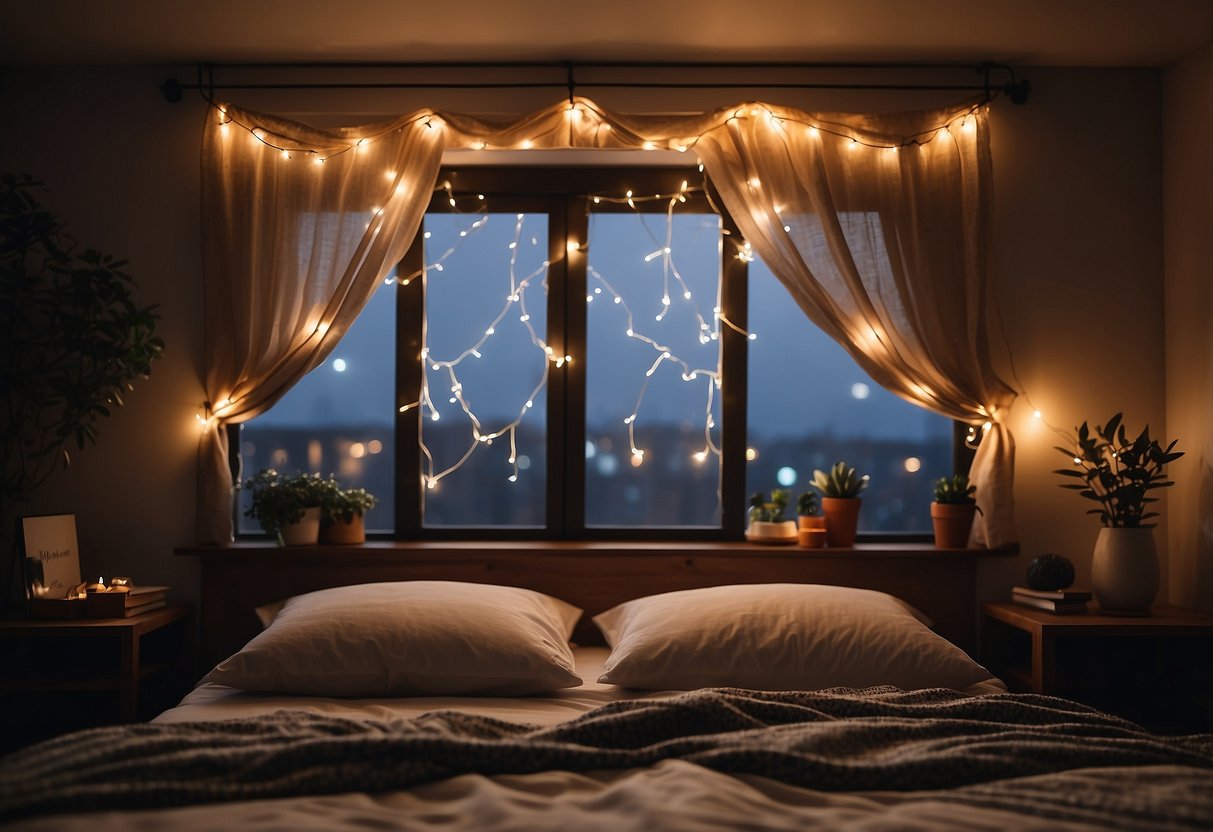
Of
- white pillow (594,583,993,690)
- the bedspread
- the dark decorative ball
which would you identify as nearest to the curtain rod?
the dark decorative ball

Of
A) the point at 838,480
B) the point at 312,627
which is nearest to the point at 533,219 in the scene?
the point at 838,480

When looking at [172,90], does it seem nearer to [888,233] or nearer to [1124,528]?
[888,233]

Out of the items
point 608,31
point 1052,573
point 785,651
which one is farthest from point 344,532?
point 1052,573

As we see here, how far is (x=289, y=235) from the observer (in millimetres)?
3252

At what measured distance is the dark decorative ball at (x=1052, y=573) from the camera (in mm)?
2959

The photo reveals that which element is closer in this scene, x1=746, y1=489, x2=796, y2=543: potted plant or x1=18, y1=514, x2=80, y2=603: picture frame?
x1=18, y1=514, x2=80, y2=603: picture frame

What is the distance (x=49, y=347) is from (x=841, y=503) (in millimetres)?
2703

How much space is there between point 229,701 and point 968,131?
9.59 feet

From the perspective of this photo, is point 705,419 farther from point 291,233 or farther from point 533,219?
point 291,233

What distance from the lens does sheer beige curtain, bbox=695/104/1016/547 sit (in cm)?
321

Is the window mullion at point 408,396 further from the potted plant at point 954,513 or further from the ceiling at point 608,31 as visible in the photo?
the potted plant at point 954,513

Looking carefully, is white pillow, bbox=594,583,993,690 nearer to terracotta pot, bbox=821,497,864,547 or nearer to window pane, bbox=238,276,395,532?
A: terracotta pot, bbox=821,497,864,547

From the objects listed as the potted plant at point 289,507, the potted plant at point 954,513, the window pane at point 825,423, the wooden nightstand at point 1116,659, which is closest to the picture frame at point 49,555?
the potted plant at point 289,507

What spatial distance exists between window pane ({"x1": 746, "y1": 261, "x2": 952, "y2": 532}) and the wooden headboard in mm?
307
